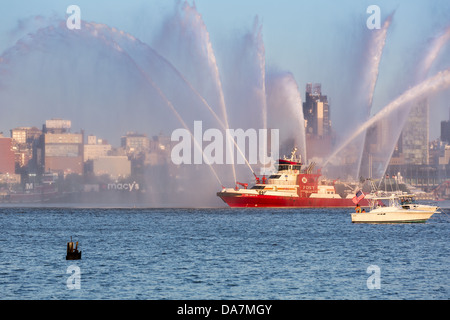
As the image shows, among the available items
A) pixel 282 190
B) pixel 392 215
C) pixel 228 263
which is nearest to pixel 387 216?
pixel 392 215

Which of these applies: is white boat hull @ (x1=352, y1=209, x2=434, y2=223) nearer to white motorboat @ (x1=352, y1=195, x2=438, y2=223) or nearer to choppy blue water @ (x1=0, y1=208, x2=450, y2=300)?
white motorboat @ (x1=352, y1=195, x2=438, y2=223)

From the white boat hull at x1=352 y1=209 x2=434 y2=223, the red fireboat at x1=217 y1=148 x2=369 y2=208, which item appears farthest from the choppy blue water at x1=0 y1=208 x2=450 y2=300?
the red fireboat at x1=217 y1=148 x2=369 y2=208

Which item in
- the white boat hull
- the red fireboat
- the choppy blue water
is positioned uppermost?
the red fireboat

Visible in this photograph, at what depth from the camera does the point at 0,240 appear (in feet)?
220

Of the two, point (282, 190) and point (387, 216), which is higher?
point (282, 190)

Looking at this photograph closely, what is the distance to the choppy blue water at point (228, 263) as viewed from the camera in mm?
36969

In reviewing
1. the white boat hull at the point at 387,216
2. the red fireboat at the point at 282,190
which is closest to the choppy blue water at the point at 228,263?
the white boat hull at the point at 387,216

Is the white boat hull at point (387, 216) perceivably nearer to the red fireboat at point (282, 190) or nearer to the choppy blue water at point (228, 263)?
the choppy blue water at point (228, 263)

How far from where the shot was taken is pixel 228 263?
4828 centimetres

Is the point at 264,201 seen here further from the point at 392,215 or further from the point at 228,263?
the point at 228,263

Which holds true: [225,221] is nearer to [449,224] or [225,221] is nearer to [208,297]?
→ [449,224]

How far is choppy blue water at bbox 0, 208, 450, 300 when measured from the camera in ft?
121
